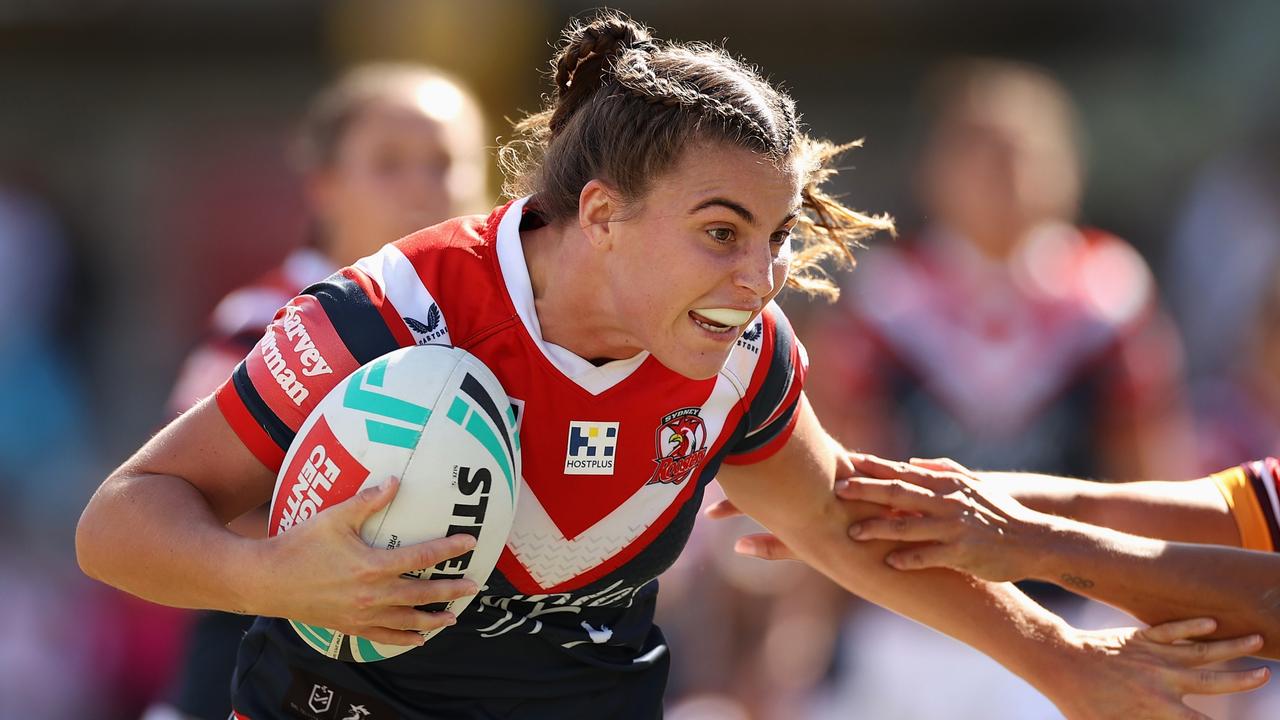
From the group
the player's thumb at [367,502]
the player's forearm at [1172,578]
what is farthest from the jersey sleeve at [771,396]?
the player's thumb at [367,502]

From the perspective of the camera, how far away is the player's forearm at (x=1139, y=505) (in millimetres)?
3943

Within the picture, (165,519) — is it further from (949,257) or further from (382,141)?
(949,257)

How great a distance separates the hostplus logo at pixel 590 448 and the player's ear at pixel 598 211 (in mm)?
369

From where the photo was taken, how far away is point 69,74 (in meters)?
11.8

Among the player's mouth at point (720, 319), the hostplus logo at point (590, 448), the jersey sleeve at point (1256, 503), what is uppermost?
the jersey sleeve at point (1256, 503)

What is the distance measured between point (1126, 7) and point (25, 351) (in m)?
7.80

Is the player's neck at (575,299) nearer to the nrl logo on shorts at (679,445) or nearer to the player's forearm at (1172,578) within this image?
the nrl logo on shorts at (679,445)

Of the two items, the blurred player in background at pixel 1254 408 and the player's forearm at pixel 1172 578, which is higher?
the blurred player in background at pixel 1254 408

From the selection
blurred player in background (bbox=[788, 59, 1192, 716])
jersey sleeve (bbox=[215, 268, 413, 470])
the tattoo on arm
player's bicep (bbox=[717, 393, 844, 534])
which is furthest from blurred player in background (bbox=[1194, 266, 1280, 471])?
jersey sleeve (bbox=[215, 268, 413, 470])

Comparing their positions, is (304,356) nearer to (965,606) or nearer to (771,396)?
(771,396)

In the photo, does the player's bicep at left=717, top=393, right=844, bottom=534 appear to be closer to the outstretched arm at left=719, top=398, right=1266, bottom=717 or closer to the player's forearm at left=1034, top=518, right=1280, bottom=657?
the outstretched arm at left=719, top=398, right=1266, bottom=717

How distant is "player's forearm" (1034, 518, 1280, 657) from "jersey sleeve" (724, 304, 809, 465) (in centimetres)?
69

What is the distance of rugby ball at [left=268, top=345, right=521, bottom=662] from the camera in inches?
110

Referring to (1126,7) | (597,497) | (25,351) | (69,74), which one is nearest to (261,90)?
(69,74)
